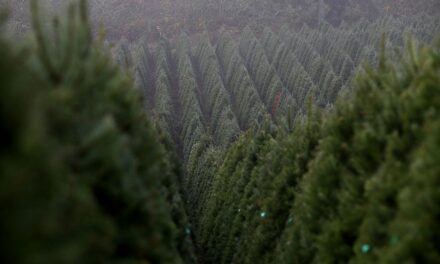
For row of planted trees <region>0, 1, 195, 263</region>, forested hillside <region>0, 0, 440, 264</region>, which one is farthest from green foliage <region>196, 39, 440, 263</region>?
row of planted trees <region>0, 1, 195, 263</region>

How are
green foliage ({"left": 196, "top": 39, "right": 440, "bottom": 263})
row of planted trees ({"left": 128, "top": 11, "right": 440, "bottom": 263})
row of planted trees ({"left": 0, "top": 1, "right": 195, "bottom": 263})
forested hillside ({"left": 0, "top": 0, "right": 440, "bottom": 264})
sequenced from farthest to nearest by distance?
1. row of planted trees ({"left": 128, "top": 11, "right": 440, "bottom": 263})
2. green foliage ({"left": 196, "top": 39, "right": 440, "bottom": 263})
3. forested hillside ({"left": 0, "top": 0, "right": 440, "bottom": 264})
4. row of planted trees ({"left": 0, "top": 1, "right": 195, "bottom": 263})

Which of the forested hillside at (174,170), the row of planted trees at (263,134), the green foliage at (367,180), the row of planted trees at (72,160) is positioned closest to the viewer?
the row of planted trees at (72,160)

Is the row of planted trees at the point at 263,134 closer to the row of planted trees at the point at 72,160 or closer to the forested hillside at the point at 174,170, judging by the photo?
the forested hillside at the point at 174,170

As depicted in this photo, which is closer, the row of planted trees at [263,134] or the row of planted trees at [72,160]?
the row of planted trees at [72,160]

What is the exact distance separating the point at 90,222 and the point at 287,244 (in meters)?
3.53

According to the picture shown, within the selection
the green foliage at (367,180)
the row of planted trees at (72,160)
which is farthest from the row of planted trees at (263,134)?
the row of planted trees at (72,160)

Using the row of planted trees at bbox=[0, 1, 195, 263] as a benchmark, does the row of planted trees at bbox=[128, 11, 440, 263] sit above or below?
below

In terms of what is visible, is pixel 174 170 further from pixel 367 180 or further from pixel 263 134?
pixel 367 180

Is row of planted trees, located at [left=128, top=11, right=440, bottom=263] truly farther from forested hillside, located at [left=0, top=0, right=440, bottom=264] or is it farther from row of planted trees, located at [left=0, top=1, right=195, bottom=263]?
row of planted trees, located at [left=0, top=1, right=195, bottom=263]

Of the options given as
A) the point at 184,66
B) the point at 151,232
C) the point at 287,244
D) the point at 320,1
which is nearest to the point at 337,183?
the point at 287,244

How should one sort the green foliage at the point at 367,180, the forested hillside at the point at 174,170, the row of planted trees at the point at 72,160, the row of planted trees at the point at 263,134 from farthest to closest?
the row of planted trees at the point at 263,134 → the green foliage at the point at 367,180 → the forested hillside at the point at 174,170 → the row of planted trees at the point at 72,160

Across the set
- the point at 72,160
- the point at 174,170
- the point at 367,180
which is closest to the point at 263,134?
the point at 174,170

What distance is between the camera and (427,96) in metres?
3.87

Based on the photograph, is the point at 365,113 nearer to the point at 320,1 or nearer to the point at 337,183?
the point at 337,183
